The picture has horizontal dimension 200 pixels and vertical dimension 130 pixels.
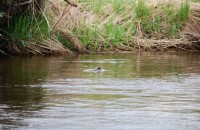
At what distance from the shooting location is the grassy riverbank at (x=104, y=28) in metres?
17.1

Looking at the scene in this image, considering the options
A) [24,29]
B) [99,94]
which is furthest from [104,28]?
[99,94]

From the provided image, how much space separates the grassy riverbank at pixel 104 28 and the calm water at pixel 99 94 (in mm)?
1134

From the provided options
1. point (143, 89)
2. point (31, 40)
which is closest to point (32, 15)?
point (31, 40)

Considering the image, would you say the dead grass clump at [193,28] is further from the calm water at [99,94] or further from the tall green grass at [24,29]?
the tall green grass at [24,29]

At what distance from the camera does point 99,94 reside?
10.6 m

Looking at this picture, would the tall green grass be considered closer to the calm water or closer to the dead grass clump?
the calm water

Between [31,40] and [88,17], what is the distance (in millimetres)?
2640

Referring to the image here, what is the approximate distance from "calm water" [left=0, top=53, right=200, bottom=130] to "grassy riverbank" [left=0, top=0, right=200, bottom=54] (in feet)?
3.72

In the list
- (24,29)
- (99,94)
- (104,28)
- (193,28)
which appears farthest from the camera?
(193,28)

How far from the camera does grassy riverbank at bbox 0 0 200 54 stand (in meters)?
17.1

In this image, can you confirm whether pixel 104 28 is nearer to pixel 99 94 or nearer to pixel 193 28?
pixel 193 28

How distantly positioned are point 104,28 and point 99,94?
8.34 meters

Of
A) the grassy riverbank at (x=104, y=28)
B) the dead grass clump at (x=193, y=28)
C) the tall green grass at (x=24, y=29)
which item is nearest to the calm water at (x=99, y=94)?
the tall green grass at (x=24, y=29)

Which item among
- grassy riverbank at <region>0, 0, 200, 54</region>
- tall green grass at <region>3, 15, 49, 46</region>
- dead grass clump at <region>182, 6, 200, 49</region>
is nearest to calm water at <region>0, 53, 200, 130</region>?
tall green grass at <region>3, 15, 49, 46</region>
